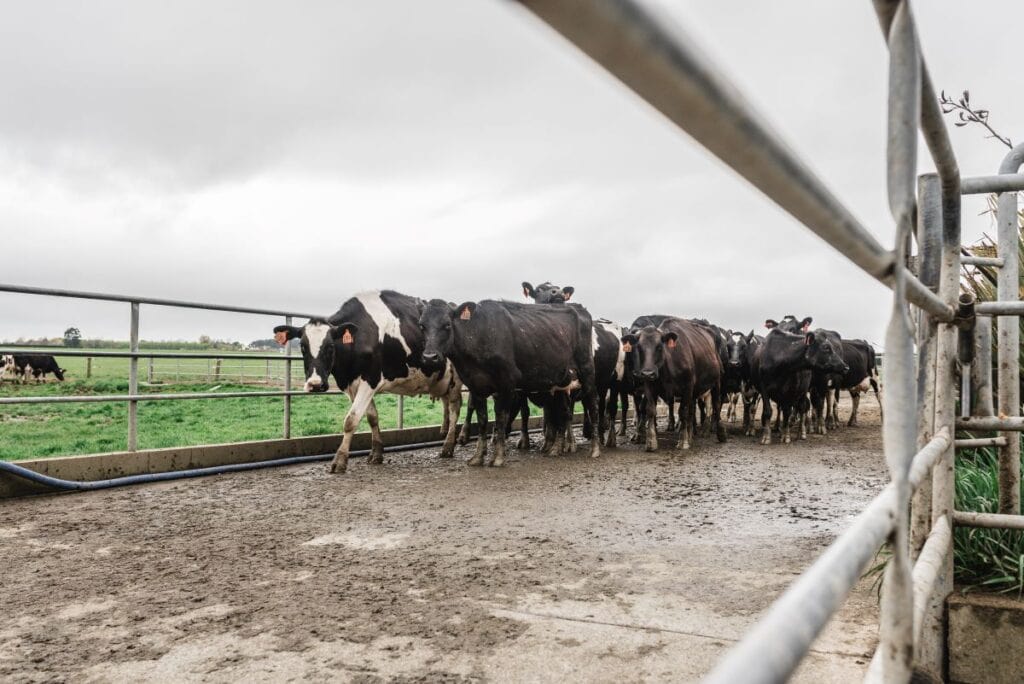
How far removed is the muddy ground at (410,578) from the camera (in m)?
2.62

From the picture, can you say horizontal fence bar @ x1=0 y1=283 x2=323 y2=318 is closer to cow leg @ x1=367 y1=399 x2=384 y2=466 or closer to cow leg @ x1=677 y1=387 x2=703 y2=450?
cow leg @ x1=367 y1=399 x2=384 y2=466

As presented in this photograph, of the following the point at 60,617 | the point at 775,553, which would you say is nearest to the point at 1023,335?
the point at 775,553

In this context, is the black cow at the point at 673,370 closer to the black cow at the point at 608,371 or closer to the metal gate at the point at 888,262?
the black cow at the point at 608,371

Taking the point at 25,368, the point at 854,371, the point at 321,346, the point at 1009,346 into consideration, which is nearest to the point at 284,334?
the point at 321,346

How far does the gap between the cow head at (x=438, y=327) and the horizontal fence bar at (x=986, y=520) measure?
6192 millimetres

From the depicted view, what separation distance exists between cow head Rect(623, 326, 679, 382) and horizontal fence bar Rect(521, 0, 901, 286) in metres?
9.36

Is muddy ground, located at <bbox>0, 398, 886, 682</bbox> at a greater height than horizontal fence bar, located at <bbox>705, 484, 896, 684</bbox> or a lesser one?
lesser

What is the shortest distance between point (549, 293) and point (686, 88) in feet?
43.7

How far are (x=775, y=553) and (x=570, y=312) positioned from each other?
6447mm

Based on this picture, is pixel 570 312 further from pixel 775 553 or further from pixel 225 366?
pixel 225 366

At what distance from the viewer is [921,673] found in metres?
1.83

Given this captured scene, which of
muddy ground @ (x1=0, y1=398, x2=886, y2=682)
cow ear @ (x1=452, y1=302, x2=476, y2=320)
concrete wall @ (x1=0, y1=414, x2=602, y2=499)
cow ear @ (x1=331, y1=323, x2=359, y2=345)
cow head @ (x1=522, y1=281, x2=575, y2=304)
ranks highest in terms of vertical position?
cow head @ (x1=522, y1=281, x2=575, y2=304)

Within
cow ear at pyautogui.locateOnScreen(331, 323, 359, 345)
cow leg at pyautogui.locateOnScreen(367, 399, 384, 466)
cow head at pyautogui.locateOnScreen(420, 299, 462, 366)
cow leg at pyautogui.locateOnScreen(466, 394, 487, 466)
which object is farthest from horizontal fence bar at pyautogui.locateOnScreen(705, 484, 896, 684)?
cow leg at pyautogui.locateOnScreen(367, 399, 384, 466)

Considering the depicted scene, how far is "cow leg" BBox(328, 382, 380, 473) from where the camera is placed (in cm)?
745
